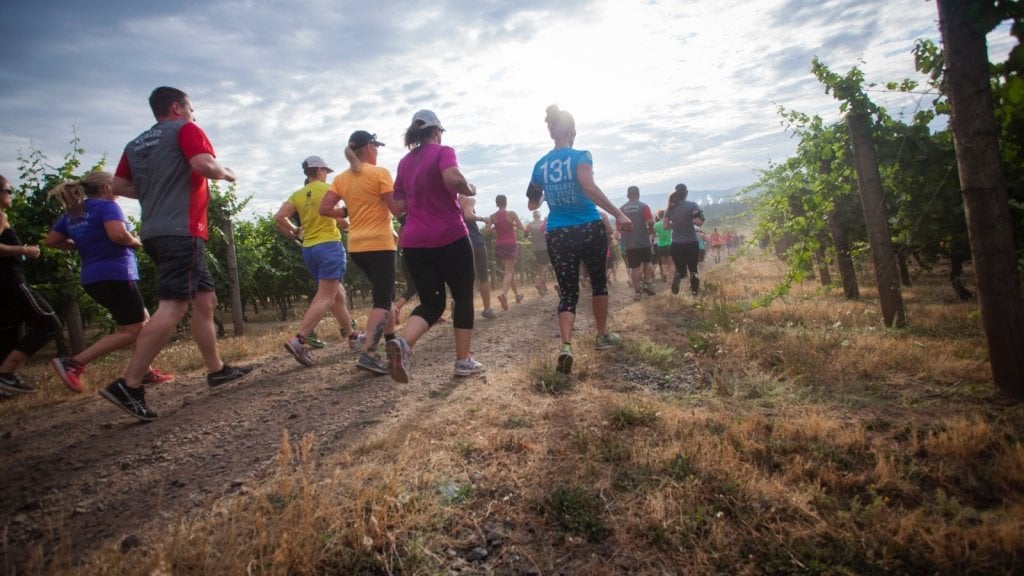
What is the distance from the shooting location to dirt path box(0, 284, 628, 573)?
1.94m

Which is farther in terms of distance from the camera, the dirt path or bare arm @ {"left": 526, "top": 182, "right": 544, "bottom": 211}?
bare arm @ {"left": 526, "top": 182, "right": 544, "bottom": 211}

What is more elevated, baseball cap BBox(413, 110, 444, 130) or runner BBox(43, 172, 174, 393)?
baseball cap BBox(413, 110, 444, 130)

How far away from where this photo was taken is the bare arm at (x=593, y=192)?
3794 mm

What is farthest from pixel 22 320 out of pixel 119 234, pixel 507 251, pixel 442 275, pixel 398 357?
pixel 507 251

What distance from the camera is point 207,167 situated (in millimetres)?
3049

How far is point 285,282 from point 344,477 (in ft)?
53.8

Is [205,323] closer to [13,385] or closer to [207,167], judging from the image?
[207,167]

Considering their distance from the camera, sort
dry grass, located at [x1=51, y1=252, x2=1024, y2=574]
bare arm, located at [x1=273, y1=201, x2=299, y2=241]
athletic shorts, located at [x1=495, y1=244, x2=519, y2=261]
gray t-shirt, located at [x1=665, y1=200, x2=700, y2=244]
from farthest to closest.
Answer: athletic shorts, located at [x1=495, y1=244, x2=519, y2=261], gray t-shirt, located at [x1=665, y1=200, x2=700, y2=244], bare arm, located at [x1=273, y1=201, x2=299, y2=241], dry grass, located at [x1=51, y1=252, x2=1024, y2=574]

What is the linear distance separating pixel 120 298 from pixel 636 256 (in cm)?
744

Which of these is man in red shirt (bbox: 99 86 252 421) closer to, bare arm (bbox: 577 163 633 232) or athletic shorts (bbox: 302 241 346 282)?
athletic shorts (bbox: 302 241 346 282)

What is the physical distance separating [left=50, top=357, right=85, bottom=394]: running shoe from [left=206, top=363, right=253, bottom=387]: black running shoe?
46.8 inches

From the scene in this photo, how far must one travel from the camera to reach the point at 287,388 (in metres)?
3.84

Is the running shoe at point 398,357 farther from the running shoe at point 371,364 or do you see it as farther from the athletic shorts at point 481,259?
the athletic shorts at point 481,259

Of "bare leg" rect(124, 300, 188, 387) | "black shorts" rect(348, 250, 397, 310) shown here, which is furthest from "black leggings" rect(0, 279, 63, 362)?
"black shorts" rect(348, 250, 397, 310)
